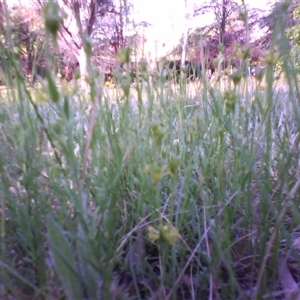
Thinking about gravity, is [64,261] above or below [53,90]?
below

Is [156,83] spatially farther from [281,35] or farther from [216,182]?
[281,35]

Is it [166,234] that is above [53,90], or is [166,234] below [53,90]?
below

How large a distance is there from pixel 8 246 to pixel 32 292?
0.14 meters

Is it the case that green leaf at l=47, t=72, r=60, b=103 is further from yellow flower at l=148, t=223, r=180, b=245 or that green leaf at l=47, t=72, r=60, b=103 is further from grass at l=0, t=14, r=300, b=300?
yellow flower at l=148, t=223, r=180, b=245

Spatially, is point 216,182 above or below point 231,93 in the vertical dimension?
below

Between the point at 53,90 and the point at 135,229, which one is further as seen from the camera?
the point at 135,229

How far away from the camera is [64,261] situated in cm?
41

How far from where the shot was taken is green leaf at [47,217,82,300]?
40 centimetres

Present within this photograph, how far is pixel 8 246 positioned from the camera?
2.01ft

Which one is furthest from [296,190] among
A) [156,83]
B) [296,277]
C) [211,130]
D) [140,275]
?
[156,83]

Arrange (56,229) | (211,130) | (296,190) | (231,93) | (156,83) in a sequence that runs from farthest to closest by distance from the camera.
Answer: (156,83) → (211,130) → (231,93) → (296,190) → (56,229)

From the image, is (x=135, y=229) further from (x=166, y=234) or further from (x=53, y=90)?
(x=53, y=90)

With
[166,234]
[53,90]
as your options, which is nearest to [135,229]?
[166,234]

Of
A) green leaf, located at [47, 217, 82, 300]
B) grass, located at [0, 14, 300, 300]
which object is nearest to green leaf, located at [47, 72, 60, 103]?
grass, located at [0, 14, 300, 300]
